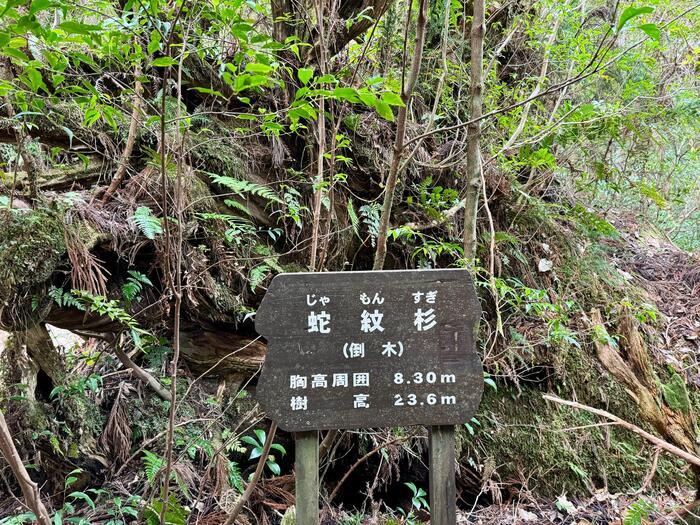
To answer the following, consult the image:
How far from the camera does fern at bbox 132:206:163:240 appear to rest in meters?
2.70

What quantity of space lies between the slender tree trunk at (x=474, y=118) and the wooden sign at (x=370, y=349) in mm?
939

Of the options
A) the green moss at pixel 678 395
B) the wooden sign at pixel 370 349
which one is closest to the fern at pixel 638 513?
the green moss at pixel 678 395

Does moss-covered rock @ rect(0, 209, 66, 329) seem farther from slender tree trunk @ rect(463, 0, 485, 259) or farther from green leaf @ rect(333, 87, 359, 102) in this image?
slender tree trunk @ rect(463, 0, 485, 259)

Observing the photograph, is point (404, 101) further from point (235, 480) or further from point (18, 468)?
point (235, 480)

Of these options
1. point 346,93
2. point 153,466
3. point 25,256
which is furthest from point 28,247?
point 346,93

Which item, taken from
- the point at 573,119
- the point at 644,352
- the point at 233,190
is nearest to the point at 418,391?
the point at 233,190

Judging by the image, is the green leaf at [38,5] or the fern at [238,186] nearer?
the green leaf at [38,5]

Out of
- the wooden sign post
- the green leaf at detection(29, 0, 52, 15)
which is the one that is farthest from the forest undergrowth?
the green leaf at detection(29, 0, 52, 15)

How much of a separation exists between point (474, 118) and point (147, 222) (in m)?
1.98

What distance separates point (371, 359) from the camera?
1896mm

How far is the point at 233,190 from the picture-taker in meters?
3.32

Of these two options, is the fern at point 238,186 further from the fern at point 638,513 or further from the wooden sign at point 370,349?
the fern at point 638,513

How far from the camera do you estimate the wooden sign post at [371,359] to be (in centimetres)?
186

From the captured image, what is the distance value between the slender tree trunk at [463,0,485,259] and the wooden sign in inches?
37.0
